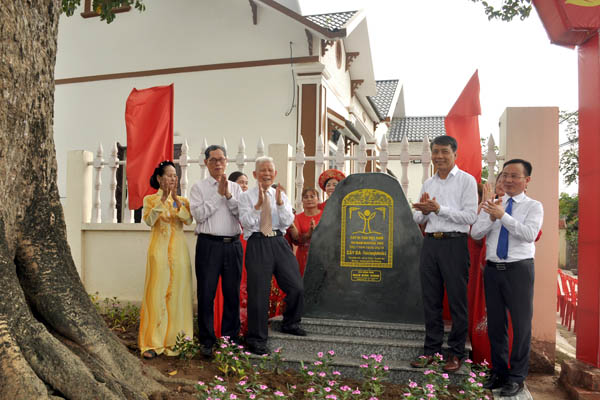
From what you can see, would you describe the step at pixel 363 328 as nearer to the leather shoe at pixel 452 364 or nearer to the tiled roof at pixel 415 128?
the leather shoe at pixel 452 364

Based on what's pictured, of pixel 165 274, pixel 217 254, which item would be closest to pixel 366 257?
pixel 217 254

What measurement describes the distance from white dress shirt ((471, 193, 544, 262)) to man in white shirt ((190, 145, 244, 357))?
2.09 meters

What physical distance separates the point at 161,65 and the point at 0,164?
30.4ft

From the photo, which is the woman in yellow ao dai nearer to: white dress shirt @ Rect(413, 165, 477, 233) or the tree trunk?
the tree trunk

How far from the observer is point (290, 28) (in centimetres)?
1050

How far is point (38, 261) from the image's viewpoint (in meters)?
3.11

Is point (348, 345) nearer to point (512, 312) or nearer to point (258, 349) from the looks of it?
point (258, 349)

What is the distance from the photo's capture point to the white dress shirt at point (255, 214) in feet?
14.5

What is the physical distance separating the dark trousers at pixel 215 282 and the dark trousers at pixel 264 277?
14 centimetres

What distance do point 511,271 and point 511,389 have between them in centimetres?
87

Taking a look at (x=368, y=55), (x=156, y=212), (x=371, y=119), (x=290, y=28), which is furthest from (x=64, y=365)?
(x=371, y=119)

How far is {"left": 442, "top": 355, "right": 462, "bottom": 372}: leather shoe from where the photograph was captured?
393cm

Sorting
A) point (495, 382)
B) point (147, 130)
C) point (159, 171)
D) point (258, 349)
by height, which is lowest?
point (495, 382)

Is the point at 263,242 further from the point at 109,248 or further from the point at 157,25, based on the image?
the point at 157,25
